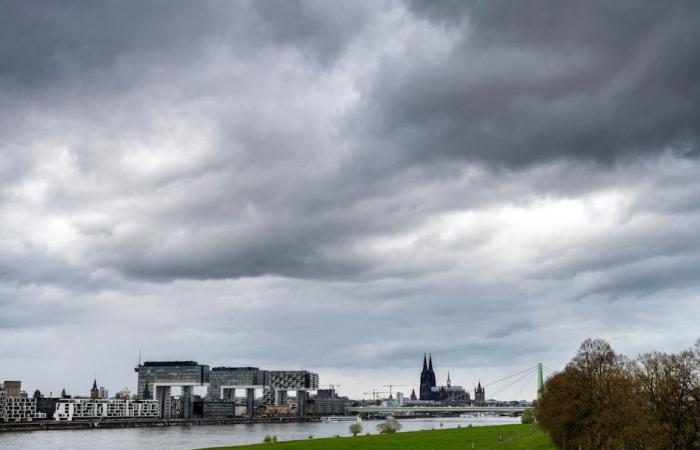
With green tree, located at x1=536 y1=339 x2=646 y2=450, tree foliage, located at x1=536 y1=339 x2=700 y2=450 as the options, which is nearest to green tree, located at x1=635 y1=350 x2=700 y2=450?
tree foliage, located at x1=536 y1=339 x2=700 y2=450

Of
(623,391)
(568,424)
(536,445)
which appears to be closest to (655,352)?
(623,391)

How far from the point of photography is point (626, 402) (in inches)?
1969

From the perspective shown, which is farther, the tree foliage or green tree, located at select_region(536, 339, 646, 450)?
green tree, located at select_region(536, 339, 646, 450)

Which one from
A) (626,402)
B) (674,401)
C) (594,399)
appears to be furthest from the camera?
(594,399)

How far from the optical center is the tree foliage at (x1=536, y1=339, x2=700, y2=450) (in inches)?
1676

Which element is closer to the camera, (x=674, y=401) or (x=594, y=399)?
(x=674, y=401)

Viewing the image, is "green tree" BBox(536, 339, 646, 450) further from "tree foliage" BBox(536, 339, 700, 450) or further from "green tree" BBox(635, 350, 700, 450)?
"green tree" BBox(635, 350, 700, 450)

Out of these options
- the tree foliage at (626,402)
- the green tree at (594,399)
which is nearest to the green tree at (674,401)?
the tree foliage at (626,402)

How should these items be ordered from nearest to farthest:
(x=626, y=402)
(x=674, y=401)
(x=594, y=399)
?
(x=674, y=401), (x=626, y=402), (x=594, y=399)

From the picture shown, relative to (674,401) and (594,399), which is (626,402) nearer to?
(674,401)

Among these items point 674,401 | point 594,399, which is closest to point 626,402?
point 674,401

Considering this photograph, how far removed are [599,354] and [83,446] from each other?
10106 centimetres

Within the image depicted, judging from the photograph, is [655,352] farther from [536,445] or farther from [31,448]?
[31,448]

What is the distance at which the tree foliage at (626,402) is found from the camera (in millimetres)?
42562
